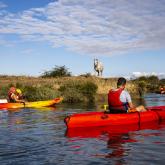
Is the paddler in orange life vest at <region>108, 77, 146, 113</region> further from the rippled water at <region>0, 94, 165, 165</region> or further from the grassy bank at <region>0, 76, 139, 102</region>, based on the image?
the grassy bank at <region>0, 76, 139, 102</region>

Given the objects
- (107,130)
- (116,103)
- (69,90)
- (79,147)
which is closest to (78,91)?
(69,90)

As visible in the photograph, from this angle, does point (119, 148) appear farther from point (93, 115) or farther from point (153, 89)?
point (153, 89)

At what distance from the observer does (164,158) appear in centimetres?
901

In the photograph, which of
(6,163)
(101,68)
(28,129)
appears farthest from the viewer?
(101,68)

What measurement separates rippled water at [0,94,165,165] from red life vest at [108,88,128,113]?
1.20m

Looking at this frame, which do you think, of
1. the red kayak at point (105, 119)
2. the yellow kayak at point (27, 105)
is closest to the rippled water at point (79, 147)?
the red kayak at point (105, 119)

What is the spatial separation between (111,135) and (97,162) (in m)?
3.83

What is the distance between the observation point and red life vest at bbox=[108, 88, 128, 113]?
14.2m

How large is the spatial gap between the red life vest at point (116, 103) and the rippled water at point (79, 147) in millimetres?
1200

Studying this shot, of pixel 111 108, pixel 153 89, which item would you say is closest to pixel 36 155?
pixel 111 108

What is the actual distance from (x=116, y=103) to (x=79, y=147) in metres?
4.12

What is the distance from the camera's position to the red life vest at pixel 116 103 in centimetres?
1420

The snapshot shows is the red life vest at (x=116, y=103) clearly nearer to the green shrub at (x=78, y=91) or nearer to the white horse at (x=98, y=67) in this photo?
the green shrub at (x=78, y=91)

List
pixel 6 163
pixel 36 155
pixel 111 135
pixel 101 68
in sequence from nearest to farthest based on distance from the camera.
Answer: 1. pixel 6 163
2. pixel 36 155
3. pixel 111 135
4. pixel 101 68
